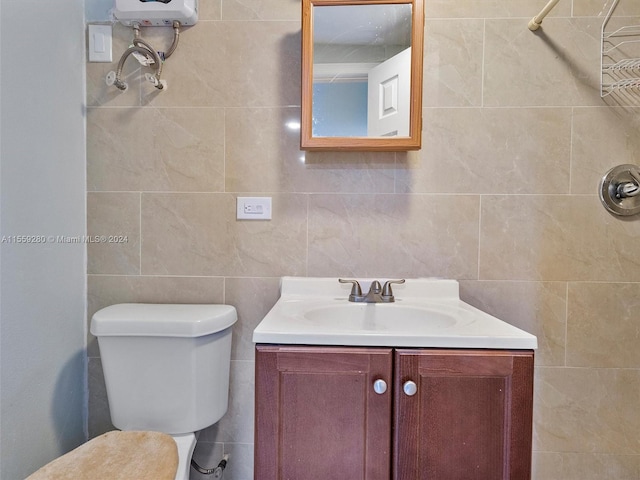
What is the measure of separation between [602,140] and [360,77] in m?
0.88

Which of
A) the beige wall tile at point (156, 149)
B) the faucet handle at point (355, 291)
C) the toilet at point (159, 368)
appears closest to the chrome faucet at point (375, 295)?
the faucet handle at point (355, 291)

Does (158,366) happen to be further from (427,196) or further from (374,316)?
(427,196)

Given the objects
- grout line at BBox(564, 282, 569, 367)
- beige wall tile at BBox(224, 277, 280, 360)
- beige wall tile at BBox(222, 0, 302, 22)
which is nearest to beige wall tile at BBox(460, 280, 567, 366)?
grout line at BBox(564, 282, 569, 367)

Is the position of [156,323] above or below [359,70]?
below

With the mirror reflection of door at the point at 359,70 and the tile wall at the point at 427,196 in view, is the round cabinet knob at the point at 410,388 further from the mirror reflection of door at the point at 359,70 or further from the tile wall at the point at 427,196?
the mirror reflection of door at the point at 359,70

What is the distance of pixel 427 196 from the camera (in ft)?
4.21

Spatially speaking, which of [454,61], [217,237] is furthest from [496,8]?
[217,237]

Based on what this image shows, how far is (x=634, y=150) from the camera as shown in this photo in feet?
4.11

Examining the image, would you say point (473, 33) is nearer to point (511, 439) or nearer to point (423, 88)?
point (423, 88)

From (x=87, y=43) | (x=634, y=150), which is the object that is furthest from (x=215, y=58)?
(x=634, y=150)

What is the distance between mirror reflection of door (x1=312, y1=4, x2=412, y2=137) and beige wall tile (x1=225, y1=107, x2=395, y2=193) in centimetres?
11

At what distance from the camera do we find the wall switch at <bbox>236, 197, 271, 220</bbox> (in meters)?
1.30

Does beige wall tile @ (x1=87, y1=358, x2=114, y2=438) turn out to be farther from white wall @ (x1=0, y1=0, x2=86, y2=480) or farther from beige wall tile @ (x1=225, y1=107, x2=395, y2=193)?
beige wall tile @ (x1=225, y1=107, x2=395, y2=193)

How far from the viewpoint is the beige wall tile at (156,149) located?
1.30m
